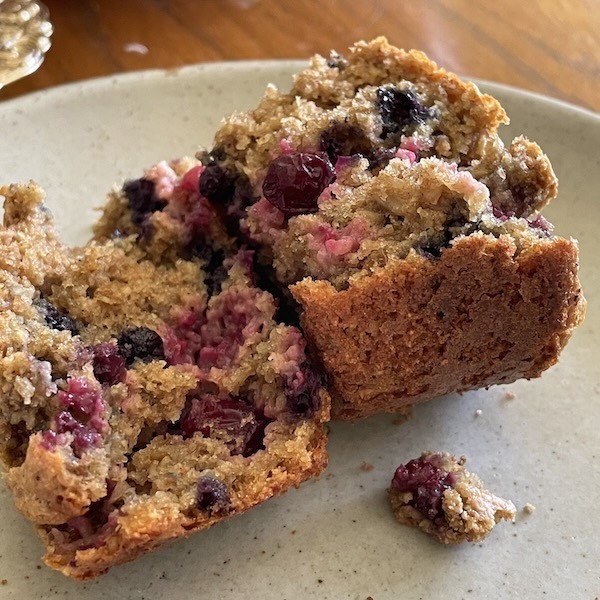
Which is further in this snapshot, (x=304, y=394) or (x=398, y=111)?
(x=398, y=111)

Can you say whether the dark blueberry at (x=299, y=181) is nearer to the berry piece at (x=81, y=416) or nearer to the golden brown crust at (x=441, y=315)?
the golden brown crust at (x=441, y=315)

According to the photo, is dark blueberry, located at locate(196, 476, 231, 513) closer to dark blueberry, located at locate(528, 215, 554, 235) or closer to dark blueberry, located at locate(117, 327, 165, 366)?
dark blueberry, located at locate(117, 327, 165, 366)

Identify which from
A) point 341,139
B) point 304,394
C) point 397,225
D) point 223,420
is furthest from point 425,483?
point 341,139

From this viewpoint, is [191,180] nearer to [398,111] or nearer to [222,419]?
[398,111]

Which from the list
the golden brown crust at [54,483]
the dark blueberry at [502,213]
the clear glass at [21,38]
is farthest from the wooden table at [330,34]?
the golden brown crust at [54,483]

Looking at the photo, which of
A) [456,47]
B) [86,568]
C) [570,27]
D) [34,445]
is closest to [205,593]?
[86,568]

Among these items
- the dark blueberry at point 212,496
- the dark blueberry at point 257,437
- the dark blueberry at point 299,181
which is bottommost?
the dark blueberry at point 212,496

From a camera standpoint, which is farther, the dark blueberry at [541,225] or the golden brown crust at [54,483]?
the dark blueberry at [541,225]

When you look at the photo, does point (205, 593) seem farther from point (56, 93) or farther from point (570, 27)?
point (570, 27)
